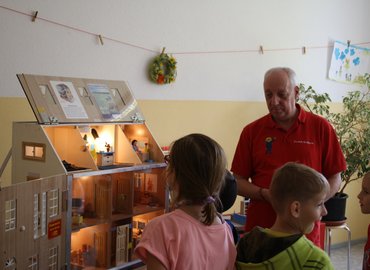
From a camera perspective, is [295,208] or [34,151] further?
[34,151]

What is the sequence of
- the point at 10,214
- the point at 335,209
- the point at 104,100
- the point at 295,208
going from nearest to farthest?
the point at 295,208 → the point at 10,214 → the point at 104,100 → the point at 335,209

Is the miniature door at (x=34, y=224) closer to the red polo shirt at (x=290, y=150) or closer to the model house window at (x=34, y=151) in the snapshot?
the model house window at (x=34, y=151)

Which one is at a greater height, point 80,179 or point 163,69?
point 163,69

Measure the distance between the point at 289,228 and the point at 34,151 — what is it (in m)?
1.31

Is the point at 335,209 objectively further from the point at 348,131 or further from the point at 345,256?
the point at 345,256

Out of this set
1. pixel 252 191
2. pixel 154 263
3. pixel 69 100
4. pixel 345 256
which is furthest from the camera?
pixel 345 256

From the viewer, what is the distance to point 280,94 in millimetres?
2252

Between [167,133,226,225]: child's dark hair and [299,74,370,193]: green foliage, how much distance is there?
302cm

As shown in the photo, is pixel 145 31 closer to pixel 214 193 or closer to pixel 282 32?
pixel 282 32

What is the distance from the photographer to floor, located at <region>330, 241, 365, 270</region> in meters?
4.50

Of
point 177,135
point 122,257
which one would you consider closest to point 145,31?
point 177,135

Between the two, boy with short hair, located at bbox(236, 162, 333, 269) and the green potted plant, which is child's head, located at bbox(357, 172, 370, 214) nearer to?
boy with short hair, located at bbox(236, 162, 333, 269)

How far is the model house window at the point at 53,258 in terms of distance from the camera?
2.09m

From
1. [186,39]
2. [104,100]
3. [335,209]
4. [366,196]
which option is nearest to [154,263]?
[366,196]
